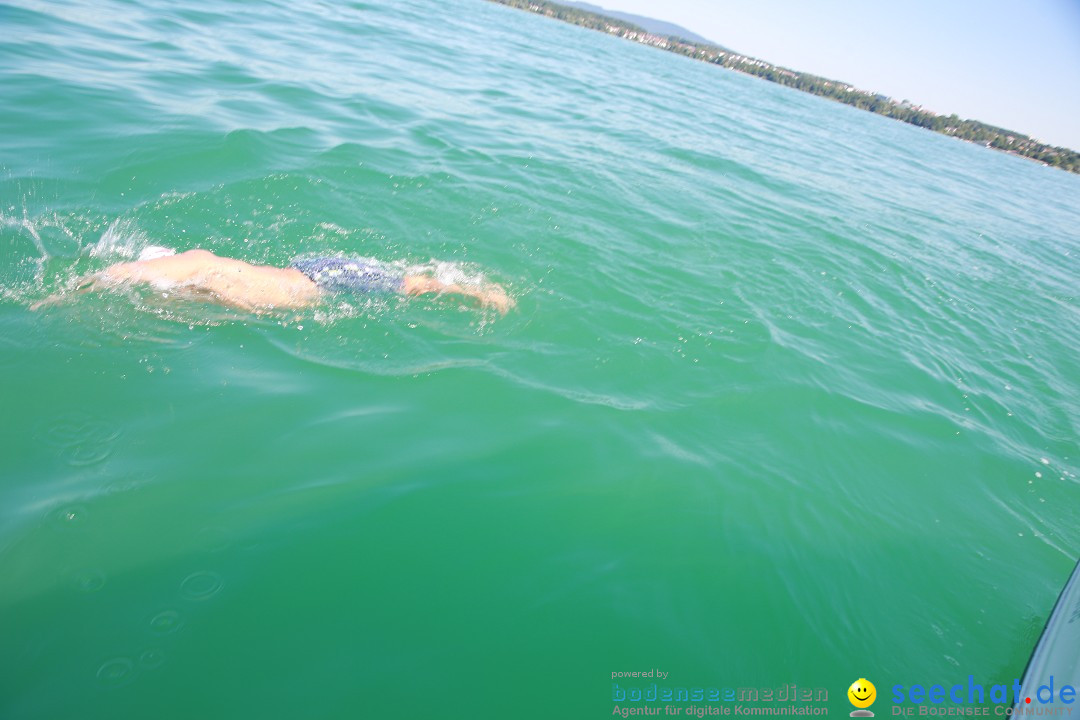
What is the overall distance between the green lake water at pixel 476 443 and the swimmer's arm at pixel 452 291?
0.17m

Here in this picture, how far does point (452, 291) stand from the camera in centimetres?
564

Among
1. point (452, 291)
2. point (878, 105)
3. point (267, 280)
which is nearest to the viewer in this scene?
point (267, 280)

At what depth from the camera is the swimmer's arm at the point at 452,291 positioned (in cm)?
557

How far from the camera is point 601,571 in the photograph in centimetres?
344

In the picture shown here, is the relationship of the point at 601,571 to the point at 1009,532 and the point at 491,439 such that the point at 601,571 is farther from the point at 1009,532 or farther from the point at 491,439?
the point at 1009,532

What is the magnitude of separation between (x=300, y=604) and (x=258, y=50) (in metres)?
13.8

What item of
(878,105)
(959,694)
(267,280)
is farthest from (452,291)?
(878,105)

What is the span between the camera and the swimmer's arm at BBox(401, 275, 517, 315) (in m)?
5.57

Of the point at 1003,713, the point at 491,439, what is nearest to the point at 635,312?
the point at 491,439

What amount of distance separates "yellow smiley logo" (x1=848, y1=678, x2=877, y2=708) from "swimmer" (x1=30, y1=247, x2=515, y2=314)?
3968 mm

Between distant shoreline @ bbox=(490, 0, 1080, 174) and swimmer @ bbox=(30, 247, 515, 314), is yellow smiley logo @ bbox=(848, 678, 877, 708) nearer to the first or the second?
swimmer @ bbox=(30, 247, 515, 314)

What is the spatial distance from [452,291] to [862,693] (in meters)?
4.48

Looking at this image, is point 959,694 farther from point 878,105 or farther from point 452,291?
point 878,105

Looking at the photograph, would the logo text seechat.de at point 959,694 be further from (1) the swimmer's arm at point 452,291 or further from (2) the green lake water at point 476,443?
(1) the swimmer's arm at point 452,291
